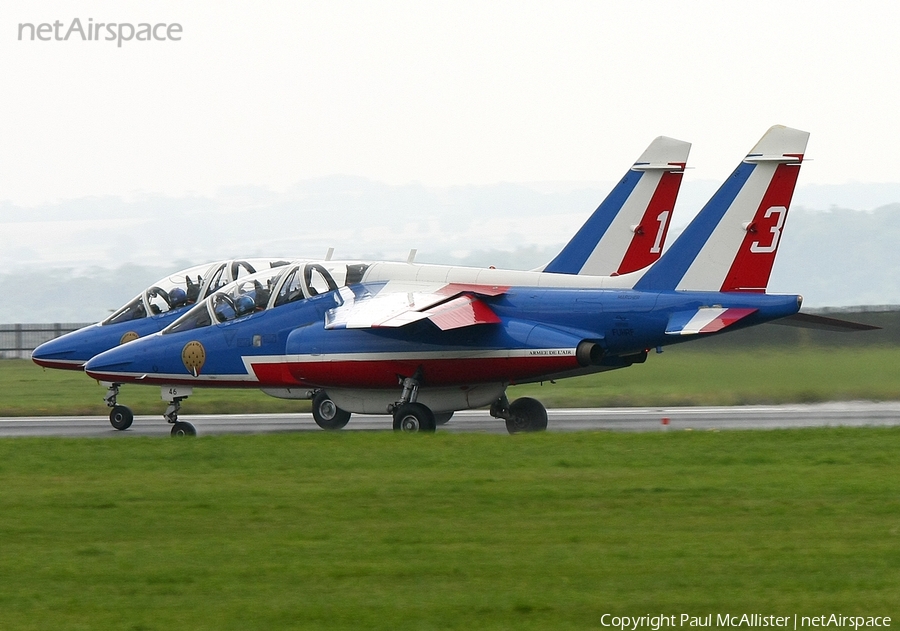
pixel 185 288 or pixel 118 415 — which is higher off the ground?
pixel 185 288

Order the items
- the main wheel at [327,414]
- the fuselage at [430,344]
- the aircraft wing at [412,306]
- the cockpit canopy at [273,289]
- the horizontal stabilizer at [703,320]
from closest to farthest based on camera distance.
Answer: the horizontal stabilizer at [703,320] → the fuselage at [430,344] → the aircraft wing at [412,306] → the cockpit canopy at [273,289] → the main wheel at [327,414]

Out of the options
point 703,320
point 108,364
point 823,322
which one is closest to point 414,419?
point 703,320

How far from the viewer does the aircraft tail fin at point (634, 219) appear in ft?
87.9

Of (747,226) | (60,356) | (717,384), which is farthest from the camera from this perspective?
(717,384)

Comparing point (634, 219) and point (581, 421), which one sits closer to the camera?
point (581, 421)

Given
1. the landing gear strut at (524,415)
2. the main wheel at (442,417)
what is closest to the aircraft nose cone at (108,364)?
the main wheel at (442,417)

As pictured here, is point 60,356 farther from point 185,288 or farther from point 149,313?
point 185,288

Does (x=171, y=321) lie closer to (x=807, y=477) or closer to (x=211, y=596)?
(x=807, y=477)

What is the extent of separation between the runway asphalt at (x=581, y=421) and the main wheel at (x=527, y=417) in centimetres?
54

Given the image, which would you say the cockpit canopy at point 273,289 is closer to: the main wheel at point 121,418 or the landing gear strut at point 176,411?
the landing gear strut at point 176,411

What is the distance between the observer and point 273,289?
2181 cm

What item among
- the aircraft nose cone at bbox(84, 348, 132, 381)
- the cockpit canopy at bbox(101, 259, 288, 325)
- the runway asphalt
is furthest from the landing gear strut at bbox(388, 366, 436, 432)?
the cockpit canopy at bbox(101, 259, 288, 325)

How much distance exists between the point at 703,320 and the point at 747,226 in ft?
5.31

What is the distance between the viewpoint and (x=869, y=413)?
23797 mm
